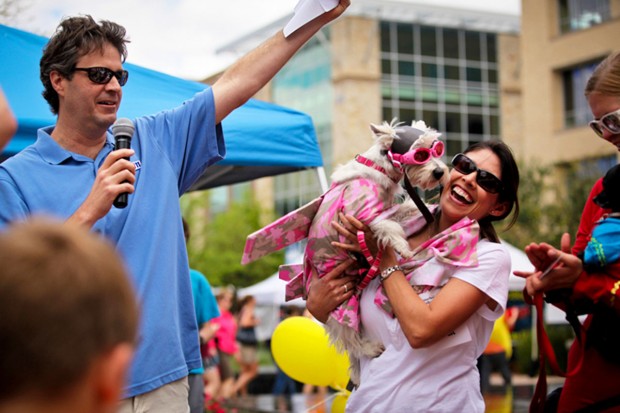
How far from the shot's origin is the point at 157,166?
3.06m

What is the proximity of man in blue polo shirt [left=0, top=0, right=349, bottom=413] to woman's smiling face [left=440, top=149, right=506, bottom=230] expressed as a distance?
32.9 inches

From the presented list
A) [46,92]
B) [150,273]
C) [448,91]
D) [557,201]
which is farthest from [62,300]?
[448,91]

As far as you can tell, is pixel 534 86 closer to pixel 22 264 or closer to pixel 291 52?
pixel 291 52

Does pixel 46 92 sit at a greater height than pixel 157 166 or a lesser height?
greater

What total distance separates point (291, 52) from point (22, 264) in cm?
223

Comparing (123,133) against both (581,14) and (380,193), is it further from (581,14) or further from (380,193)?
(581,14)

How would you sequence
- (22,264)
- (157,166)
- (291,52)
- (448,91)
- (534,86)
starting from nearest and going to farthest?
(22,264) → (157,166) → (291,52) → (534,86) → (448,91)

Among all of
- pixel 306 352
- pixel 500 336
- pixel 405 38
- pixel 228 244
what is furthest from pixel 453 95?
pixel 306 352

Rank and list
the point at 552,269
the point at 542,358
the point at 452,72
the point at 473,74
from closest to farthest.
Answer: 1. the point at 552,269
2. the point at 542,358
3. the point at 452,72
4. the point at 473,74

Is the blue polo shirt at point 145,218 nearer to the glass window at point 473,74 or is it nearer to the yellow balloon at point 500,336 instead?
the yellow balloon at point 500,336

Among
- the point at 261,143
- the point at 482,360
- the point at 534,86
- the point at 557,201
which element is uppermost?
the point at 534,86

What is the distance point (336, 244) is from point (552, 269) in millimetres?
967

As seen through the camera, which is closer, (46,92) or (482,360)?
(46,92)

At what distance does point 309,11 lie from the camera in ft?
10.6
